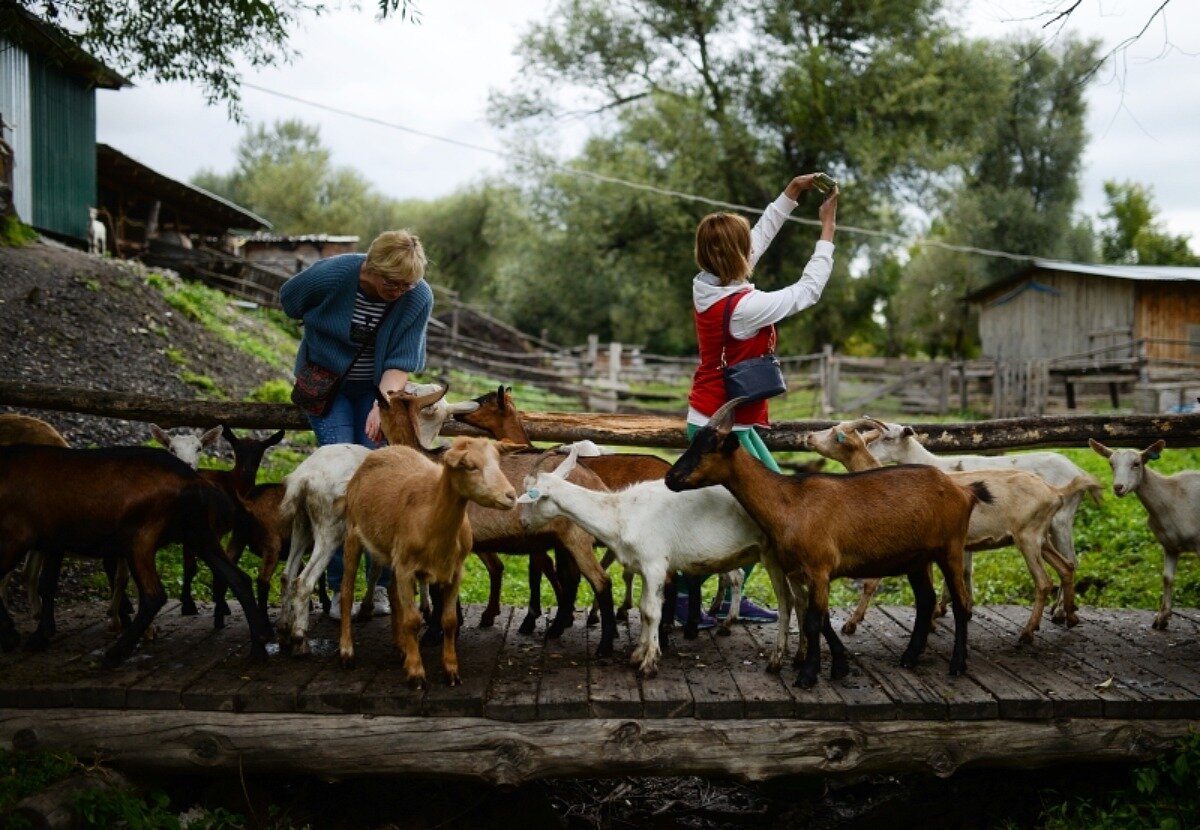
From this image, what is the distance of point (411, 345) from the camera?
6121 millimetres

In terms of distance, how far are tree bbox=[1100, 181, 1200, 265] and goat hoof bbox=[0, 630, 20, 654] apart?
5971 cm

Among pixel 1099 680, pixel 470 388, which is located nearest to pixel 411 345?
pixel 1099 680

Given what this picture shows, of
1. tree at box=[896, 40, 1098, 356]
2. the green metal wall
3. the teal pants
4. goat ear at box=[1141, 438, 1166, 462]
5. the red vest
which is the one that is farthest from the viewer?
tree at box=[896, 40, 1098, 356]

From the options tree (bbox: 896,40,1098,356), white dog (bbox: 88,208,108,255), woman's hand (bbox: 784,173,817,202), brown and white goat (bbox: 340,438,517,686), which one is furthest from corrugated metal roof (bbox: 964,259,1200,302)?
brown and white goat (bbox: 340,438,517,686)

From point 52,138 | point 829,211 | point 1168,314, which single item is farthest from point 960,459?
point 1168,314

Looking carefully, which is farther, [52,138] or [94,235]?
[94,235]

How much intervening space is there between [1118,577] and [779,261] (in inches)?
972

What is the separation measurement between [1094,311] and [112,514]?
32.7 meters

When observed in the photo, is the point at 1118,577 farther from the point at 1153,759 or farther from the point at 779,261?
the point at 779,261

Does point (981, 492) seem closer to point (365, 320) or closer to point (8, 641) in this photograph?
point (365, 320)

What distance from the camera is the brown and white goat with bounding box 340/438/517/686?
453cm

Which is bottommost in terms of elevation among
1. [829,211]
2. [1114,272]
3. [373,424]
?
[373,424]

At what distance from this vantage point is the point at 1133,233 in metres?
57.7

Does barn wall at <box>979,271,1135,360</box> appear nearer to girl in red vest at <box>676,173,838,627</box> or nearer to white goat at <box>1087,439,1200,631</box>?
white goat at <box>1087,439,1200,631</box>
